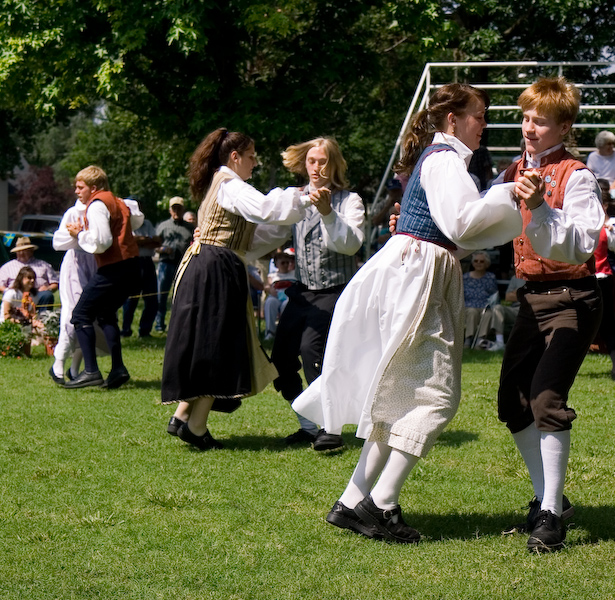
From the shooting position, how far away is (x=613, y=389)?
8.78 metres

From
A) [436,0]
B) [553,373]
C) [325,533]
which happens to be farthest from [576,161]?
[436,0]

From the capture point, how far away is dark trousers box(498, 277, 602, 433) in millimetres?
4094

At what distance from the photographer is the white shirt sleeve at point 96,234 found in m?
8.00

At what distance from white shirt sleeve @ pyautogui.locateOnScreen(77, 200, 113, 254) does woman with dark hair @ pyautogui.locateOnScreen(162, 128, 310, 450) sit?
2.08 metres

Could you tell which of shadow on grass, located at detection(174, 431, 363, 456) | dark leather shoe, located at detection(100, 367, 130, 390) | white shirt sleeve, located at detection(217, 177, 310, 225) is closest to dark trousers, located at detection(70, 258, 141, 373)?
dark leather shoe, located at detection(100, 367, 130, 390)

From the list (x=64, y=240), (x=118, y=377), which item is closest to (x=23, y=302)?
(x=64, y=240)

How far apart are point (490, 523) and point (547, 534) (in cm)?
52

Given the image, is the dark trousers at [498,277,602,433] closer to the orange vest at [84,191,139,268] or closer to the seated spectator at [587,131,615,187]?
the orange vest at [84,191,139,268]

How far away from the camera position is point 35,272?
42.0 ft

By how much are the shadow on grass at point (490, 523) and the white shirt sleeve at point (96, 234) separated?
4226 millimetres

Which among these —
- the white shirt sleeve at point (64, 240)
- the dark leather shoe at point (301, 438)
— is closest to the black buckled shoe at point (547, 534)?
the dark leather shoe at point (301, 438)

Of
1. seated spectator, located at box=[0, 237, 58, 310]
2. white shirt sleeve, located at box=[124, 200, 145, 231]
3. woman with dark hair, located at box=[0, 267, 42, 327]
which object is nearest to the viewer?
white shirt sleeve, located at box=[124, 200, 145, 231]

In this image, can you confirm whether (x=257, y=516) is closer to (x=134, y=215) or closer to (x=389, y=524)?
(x=389, y=524)

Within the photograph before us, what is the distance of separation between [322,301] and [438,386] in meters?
2.19
